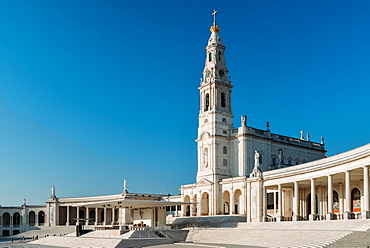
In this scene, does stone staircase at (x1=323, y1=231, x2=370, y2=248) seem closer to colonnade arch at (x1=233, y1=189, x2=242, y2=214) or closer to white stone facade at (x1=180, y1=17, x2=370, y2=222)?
white stone facade at (x1=180, y1=17, x2=370, y2=222)

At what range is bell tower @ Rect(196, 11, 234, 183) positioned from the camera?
74938 mm

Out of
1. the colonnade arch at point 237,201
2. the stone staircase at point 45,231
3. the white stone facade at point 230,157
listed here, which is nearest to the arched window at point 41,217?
the stone staircase at point 45,231

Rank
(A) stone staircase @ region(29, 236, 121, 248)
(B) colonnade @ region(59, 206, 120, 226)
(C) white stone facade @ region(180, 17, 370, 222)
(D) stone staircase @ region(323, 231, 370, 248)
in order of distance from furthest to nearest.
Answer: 1. (B) colonnade @ region(59, 206, 120, 226)
2. (C) white stone facade @ region(180, 17, 370, 222)
3. (A) stone staircase @ region(29, 236, 121, 248)
4. (D) stone staircase @ region(323, 231, 370, 248)

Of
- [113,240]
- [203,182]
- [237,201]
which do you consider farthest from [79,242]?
[237,201]

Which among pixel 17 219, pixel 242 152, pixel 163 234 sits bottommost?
pixel 17 219

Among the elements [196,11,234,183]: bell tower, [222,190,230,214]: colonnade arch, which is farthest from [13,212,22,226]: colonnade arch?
[222,190,230,214]: colonnade arch

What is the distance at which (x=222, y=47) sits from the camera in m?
80.4

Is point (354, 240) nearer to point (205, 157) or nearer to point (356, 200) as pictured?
point (356, 200)

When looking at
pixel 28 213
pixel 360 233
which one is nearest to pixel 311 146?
pixel 360 233

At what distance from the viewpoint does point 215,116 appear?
75.9m

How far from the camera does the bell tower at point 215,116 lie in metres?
74.9

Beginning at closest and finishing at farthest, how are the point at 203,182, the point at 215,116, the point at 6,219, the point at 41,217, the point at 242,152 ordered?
the point at 242,152
the point at 203,182
the point at 215,116
the point at 6,219
the point at 41,217

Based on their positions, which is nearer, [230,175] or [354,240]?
[354,240]

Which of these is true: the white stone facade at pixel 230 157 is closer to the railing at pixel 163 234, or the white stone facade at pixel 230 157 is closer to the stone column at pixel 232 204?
the stone column at pixel 232 204
